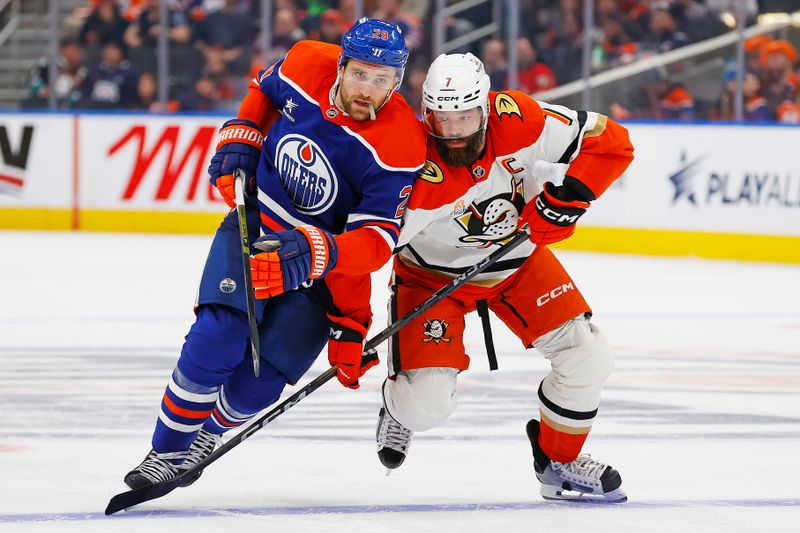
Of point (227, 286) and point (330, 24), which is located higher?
point (227, 286)

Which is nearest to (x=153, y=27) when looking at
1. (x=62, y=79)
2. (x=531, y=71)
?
(x=62, y=79)

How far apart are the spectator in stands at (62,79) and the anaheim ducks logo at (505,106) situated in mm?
7608

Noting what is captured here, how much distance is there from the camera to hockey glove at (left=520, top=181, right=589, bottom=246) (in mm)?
3518

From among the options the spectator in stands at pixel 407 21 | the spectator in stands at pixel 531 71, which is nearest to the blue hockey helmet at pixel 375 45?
the spectator in stands at pixel 531 71

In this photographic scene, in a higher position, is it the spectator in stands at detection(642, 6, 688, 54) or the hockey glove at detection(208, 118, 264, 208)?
the hockey glove at detection(208, 118, 264, 208)

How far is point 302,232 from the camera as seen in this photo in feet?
10.5

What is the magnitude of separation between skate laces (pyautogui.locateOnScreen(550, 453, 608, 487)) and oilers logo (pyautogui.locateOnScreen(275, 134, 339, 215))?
879 mm

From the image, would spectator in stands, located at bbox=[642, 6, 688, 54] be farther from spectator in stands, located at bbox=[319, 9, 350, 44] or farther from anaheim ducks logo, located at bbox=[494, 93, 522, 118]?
anaheim ducks logo, located at bbox=[494, 93, 522, 118]

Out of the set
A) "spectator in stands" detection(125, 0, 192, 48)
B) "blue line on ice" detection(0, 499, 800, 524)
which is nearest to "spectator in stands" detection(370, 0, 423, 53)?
"spectator in stands" detection(125, 0, 192, 48)

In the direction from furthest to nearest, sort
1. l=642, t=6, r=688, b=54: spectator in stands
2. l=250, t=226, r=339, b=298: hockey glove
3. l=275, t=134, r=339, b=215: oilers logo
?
l=642, t=6, r=688, b=54: spectator in stands < l=275, t=134, r=339, b=215: oilers logo < l=250, t=226, r=339, b=298: hockey glove

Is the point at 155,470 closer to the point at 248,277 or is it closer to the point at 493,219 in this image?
the point at 248,277

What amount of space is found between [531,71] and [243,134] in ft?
21.8

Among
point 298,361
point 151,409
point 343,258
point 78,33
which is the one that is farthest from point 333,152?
point 78,33

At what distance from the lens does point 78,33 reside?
1085 centimetres
